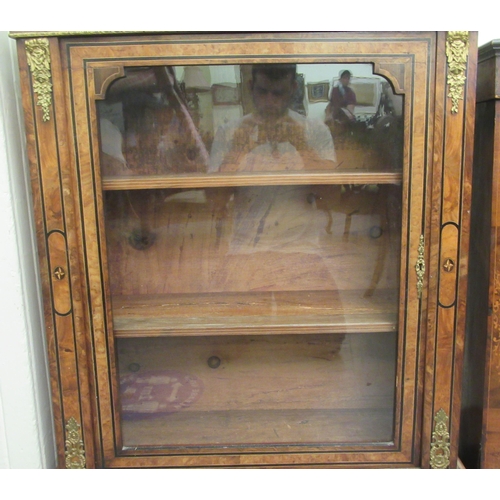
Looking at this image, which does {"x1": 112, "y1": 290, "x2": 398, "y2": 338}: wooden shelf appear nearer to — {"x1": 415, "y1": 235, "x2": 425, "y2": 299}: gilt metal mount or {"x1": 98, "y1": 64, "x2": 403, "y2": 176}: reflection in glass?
{"x1": 415, "y1": 235, "x2": 425, "y2": 299}: gilt metal mount

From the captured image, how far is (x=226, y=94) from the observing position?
0.88 metres

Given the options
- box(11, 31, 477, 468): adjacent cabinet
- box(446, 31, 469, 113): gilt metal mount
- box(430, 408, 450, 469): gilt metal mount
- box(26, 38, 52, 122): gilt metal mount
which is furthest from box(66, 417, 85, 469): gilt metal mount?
box(446, 31, 469, 113): gilt metal mount

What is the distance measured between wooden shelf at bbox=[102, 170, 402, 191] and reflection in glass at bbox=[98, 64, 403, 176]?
14 mm

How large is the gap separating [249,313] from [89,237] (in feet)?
1.13

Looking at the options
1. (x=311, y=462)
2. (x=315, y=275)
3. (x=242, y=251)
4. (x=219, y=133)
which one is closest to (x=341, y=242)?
(x=315, y=275)

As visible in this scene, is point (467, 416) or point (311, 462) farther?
point (467, 416)

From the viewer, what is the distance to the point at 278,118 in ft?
2.99

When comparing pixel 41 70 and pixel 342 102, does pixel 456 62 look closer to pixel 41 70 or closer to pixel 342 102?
pixel 342 102

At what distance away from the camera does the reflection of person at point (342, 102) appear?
86 centimetres

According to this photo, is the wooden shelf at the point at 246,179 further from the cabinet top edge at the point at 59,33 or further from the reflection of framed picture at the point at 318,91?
the cabinet top edge at the point at 59,33

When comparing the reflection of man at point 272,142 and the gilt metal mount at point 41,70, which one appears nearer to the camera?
the gilt metal mount at point 41,70

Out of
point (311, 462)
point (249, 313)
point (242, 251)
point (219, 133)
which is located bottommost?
point (311, 462)

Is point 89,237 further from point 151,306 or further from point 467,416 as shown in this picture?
point 467,416

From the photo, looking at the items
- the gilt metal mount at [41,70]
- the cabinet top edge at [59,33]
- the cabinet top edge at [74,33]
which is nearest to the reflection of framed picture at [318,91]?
the cabinet top edge at [74,33]
